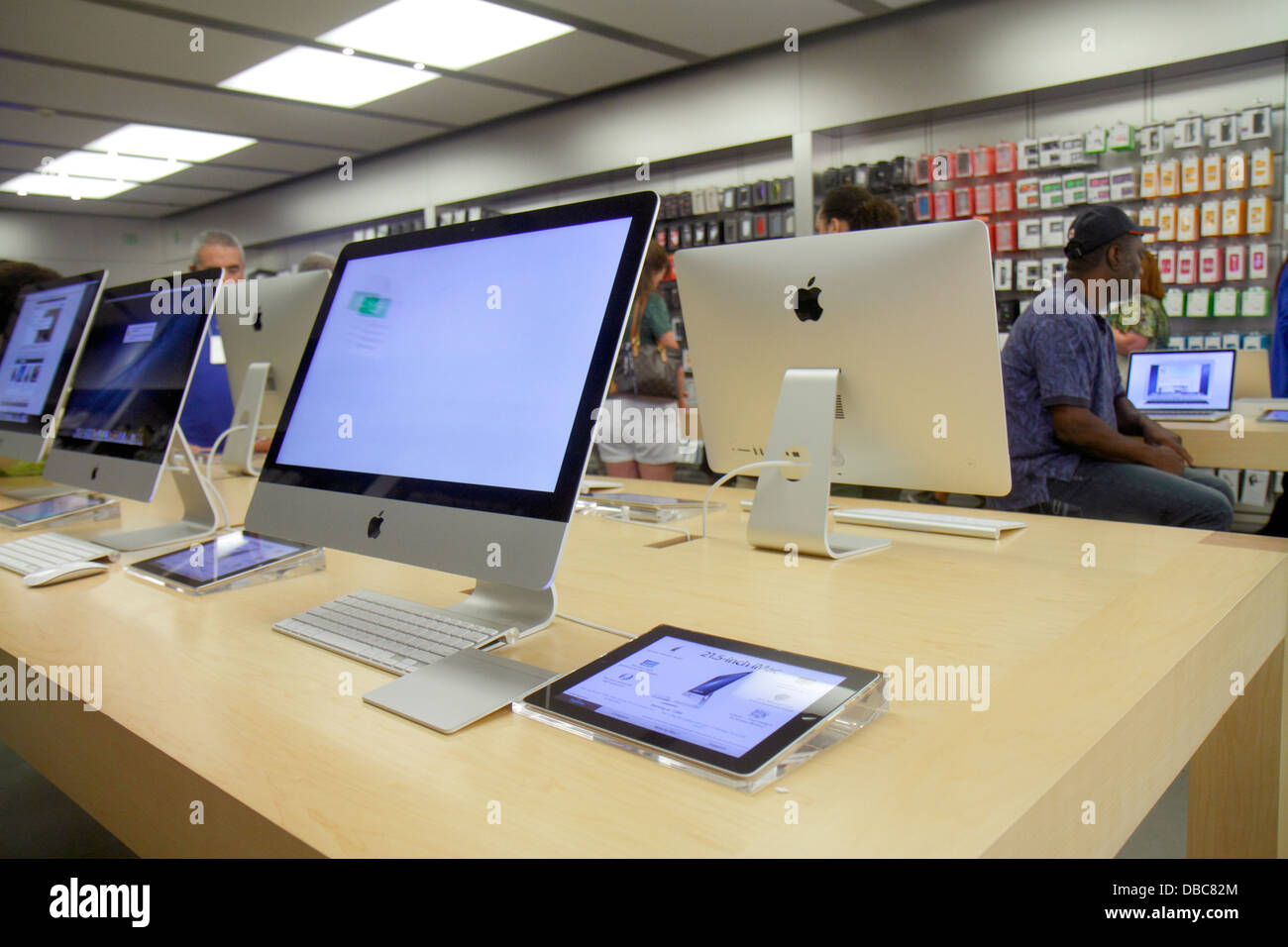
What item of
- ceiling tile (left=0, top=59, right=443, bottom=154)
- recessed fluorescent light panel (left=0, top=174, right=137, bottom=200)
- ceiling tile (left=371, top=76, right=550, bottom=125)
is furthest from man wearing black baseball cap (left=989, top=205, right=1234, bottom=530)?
recessed fluorescent light panel (left=0, top=174, right=137, bottom=200)

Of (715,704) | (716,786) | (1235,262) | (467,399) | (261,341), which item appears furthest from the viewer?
(1235,262)

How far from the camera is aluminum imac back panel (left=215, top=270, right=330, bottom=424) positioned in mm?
2234

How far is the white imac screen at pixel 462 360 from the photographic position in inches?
36.0

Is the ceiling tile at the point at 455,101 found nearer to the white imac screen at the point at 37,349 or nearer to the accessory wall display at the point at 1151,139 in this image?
the accessory wall display at the point at 1151,139

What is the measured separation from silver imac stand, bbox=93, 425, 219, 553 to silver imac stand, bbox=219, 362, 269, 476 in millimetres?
558

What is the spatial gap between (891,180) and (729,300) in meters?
3.84

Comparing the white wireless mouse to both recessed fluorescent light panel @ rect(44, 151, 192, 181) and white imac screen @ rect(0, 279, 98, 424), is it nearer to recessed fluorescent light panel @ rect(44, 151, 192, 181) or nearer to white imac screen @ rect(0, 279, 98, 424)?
white imac screen @ rect(0, 279, 98, 424)

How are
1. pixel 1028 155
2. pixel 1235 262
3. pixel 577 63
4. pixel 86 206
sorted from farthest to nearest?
pixel 86 206
pixel 577 63
pixel 1028 155
pixel 1235 262

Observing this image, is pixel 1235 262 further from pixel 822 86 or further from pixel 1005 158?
pixel 822 86

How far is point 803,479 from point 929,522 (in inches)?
12.3

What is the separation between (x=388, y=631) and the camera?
1.00 m

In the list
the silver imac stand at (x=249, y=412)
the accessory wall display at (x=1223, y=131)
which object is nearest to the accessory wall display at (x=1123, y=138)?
the accessory wall display at (x=1223, y=131)

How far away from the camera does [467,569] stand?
92cm

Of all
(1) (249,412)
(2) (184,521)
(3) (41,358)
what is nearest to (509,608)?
(2) (184,521)
